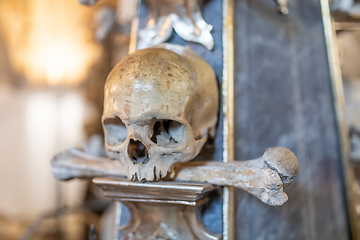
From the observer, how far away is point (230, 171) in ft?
1.80

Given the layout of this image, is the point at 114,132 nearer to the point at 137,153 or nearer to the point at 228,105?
the point at 137,153

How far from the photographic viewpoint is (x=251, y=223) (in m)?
0.70

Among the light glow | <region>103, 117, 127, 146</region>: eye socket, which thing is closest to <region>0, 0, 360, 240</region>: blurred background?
the light glow

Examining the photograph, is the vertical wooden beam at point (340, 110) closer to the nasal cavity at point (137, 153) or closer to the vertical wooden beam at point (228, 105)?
the vertical wooden beam at point (228, 105)

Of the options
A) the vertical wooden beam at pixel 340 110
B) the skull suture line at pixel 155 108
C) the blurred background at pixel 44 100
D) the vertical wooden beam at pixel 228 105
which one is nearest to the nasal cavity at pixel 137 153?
the skull suture line at pixel 155 108

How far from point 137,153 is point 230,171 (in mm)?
181

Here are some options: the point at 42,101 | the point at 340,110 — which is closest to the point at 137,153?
the point at 340,110

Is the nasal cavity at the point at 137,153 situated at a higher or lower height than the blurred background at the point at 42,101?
lower

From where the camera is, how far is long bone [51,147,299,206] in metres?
0.48

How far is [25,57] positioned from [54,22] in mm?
385

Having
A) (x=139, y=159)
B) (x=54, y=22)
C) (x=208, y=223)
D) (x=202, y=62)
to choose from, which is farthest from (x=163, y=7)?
(x=54, y=22)

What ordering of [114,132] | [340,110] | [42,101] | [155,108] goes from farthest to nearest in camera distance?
[42,101]
[340,110]
[114,132]
[155,108]

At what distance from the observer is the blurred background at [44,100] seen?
2.35 meters

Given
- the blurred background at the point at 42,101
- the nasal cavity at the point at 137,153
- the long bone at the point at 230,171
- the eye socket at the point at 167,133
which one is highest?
the blurred background at the point at 42,101
